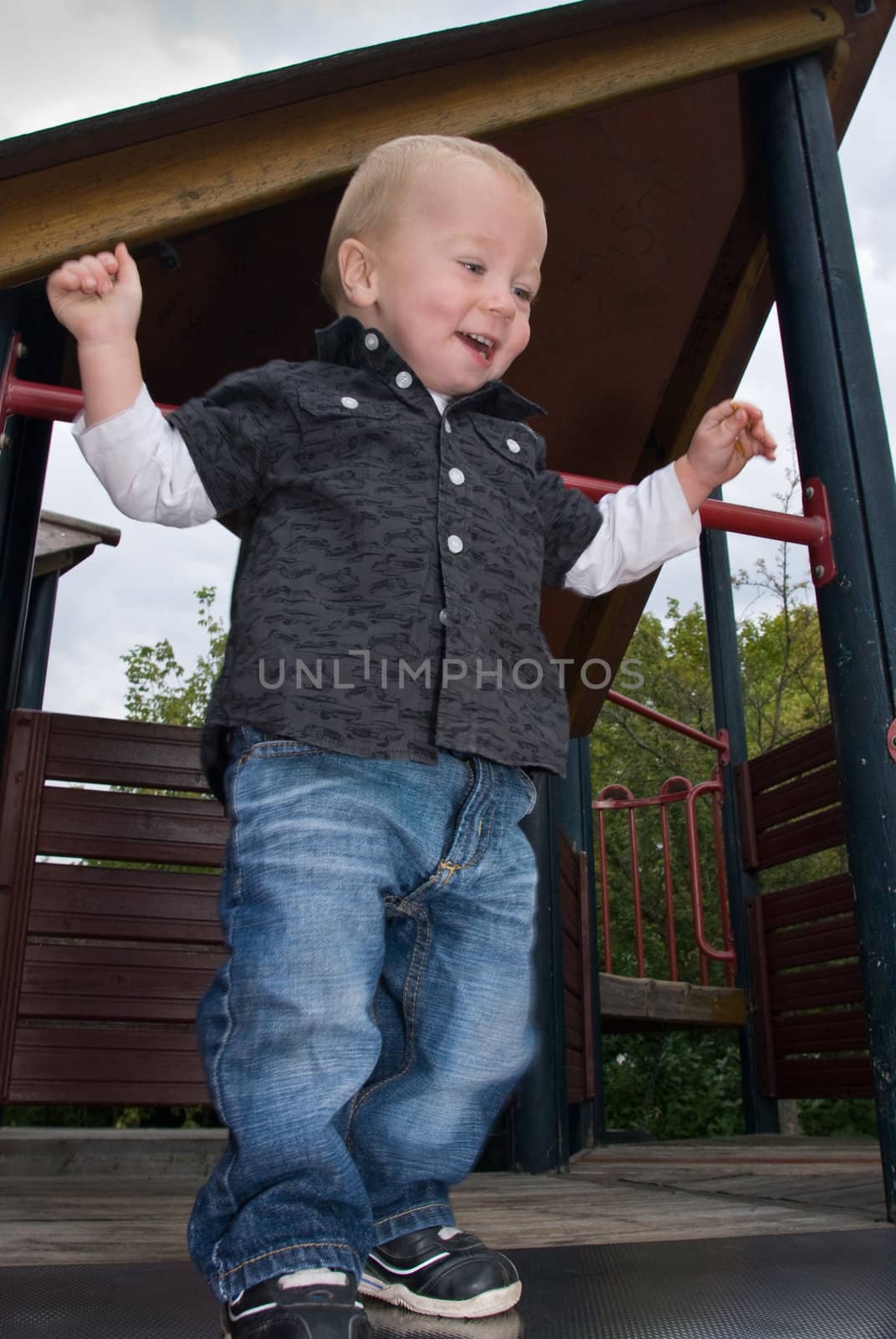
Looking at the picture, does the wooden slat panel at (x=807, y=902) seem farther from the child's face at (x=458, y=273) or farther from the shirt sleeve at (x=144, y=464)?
the shirt sleeve at (x=144, y=464)

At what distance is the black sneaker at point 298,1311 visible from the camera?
40.3 inches

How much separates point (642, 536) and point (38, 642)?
3650 millimetres

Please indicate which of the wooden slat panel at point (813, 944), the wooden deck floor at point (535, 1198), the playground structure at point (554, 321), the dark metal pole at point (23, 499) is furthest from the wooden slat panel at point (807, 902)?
the dark metal pole at point (23, 499)

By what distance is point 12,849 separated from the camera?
3.14 metres

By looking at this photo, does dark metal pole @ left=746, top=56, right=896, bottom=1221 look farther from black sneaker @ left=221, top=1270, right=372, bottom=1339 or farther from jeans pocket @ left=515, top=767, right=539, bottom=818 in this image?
black sneaker @ left=221, top=1270, right=372, bottom=1339

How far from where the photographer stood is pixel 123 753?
3.38 meters

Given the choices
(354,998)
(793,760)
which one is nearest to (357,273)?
(354,998)

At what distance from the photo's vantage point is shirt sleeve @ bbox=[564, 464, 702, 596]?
1727mm

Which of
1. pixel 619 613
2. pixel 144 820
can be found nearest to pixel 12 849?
pixel 144 820

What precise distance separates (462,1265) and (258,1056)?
34 centimetres

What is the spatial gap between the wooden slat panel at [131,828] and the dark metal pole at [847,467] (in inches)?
85.1

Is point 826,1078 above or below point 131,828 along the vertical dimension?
below

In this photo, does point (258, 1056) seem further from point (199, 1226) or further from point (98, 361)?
point (98, 361)

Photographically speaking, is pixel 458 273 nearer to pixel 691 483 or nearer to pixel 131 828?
pixel 691 483
